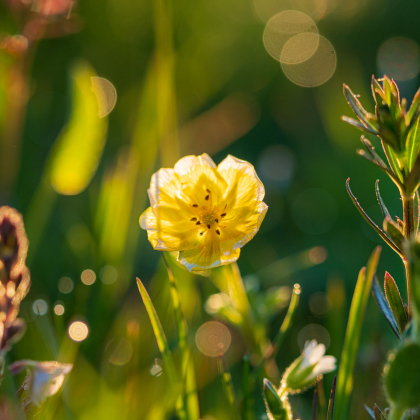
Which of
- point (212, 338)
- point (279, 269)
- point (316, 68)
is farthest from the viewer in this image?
point (316, 68)

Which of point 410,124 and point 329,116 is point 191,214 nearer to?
point 410,124

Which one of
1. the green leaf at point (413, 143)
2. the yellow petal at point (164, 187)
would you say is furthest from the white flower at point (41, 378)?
the green leaf at point (413, 143)

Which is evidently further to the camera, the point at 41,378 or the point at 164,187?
the point at 164,187

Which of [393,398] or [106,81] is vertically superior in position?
[393,398]

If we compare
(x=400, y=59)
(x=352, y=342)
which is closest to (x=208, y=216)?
(x=352, y=342)

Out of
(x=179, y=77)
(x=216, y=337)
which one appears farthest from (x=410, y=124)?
(x=179, y=77)

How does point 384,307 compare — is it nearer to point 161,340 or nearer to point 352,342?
point 352,342
